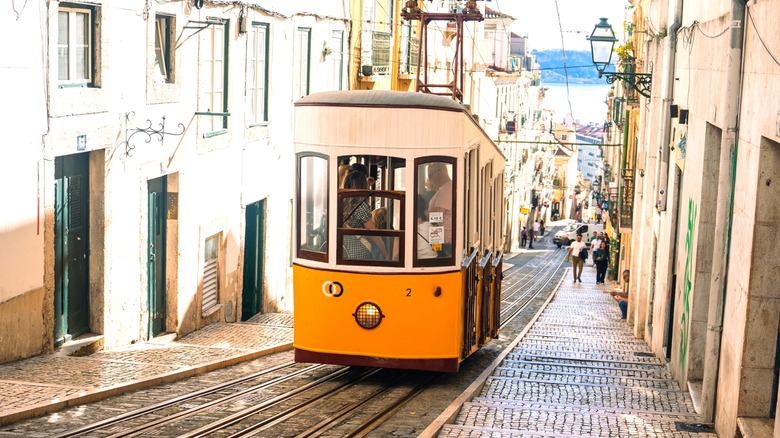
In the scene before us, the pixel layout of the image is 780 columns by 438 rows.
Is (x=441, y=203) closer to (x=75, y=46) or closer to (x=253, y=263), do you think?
(x=75, y=46)

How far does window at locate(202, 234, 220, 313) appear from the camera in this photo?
16189mm

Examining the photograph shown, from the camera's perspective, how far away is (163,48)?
47.5 feet

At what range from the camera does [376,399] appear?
1072 centimetres

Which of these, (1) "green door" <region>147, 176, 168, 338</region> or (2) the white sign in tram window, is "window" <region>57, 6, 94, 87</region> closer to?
(1) "green door" <region>147, 176, 168, 338</region>

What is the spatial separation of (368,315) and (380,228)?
85 cm

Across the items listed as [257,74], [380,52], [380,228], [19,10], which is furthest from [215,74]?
[380,52]

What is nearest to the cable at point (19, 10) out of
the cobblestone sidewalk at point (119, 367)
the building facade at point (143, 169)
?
the building facade at point (143, 169)

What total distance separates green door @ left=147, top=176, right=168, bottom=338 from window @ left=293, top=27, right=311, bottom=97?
611 cm

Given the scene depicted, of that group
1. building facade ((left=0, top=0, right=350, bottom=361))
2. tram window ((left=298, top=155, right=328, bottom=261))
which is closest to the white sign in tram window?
tram window ((left=298, top=155, right=328, bottom=261))

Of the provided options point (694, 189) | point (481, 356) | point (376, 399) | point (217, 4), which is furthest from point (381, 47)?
point (376, 399)

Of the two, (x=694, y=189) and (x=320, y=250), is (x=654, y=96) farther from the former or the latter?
(x=320, y=250)

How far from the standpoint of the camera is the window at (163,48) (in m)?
14.3

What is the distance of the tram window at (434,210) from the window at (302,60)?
395 inches

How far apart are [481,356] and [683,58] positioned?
4.87m
